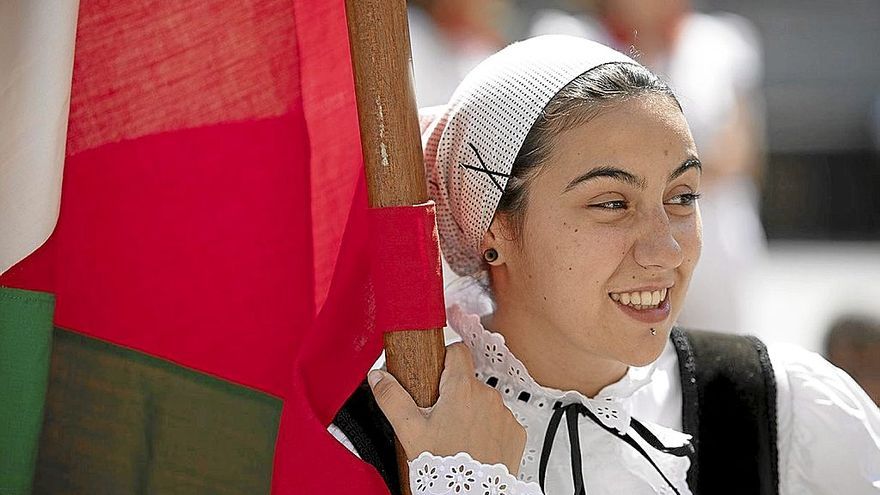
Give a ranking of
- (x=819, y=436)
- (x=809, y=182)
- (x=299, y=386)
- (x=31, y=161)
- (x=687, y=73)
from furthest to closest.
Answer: (x=809, y=182), (x=687, y=73), (x=819, y=436), (x=299, y=386), (x=31, y=161)

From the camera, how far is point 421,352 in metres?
1.71

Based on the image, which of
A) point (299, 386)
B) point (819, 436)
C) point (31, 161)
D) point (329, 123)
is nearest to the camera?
point (31, 161)

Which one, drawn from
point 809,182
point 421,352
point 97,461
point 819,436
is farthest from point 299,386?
point 809,182

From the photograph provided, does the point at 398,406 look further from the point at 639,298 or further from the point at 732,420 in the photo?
the point at 732,420

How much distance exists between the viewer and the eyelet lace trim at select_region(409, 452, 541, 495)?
1693 mm

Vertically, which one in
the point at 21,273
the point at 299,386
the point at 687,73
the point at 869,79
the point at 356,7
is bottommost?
the point at 299,386

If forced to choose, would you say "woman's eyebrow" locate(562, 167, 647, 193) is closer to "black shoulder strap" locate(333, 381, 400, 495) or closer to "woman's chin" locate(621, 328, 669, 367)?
"woman's chin" locate(621, 328, 669, 367)

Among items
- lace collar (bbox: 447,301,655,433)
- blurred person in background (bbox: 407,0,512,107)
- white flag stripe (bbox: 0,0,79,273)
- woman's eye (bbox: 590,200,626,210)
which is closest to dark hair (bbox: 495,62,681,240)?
woman's eye (bbox: 590,200,626,210)

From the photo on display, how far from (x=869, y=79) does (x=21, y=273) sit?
10271 mm

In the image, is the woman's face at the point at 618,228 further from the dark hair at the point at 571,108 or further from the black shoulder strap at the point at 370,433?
the black shoulder strap at the point at 370,433

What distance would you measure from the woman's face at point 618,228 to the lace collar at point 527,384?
116 millimetres

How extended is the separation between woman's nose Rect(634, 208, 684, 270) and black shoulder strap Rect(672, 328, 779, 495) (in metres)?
0.33

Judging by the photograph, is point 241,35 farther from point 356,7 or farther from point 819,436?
point 819,436

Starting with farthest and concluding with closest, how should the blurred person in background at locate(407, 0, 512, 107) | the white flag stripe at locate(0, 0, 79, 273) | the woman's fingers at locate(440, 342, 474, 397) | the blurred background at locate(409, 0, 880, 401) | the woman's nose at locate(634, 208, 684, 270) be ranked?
the blurred background at locate(409, 0, 880, 401), the blurred person in background at locate(407, 0, 512, 107), the woman's nose at locate(634, 208, 684, 270), the woman's fingers at locate(440, 342, 474, 397), the white flag stripe at locate(0, 0, 79, 273)
